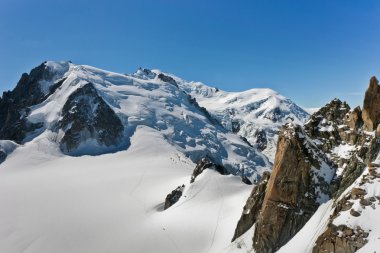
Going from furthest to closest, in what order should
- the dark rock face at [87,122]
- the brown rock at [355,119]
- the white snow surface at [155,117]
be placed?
1. the white snow surface at [155,117]
2. the dark rock face at [87,122]
3. the brown rock at [355,119]

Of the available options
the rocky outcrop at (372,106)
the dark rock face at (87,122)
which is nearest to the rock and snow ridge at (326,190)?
the rocky outcrop at (372,106)

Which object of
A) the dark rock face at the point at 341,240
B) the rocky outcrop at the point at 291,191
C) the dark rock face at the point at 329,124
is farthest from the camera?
the dark rock face at the point at 329,124

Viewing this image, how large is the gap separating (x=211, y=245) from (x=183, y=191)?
17453 mm

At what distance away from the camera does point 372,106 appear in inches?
1793

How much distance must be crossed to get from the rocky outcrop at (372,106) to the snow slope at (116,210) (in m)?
20.4

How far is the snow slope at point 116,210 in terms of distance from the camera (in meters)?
57.1

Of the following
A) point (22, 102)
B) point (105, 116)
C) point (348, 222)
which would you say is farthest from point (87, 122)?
point (348, 222)

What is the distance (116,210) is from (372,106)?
140 ft

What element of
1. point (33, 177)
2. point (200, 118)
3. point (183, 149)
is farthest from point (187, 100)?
point (33, 177)

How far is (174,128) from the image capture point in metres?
161

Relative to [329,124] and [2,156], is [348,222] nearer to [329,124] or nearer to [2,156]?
[329,124]

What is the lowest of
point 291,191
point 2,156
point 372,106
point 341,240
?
point 341,240

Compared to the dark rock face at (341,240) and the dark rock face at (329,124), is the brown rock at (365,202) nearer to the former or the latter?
the dark rock face at (341,240)

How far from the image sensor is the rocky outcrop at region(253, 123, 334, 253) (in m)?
44.5
